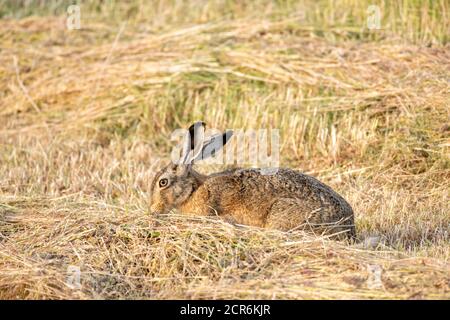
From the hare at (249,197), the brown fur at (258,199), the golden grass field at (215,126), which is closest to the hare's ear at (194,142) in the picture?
the hare at (249,197)

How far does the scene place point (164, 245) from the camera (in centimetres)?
662

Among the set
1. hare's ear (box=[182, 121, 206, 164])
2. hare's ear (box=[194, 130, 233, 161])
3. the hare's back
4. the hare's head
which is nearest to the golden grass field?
the hare's head

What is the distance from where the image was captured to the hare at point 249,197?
7.17 m

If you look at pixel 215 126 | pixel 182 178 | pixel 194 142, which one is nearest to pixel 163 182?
pixel 182 178

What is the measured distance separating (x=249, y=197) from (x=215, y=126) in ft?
13.1

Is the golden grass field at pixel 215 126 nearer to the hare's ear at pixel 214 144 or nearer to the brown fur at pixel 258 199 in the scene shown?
the brown fur at pixel 258 199

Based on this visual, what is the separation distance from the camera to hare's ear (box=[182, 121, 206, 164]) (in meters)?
7.59

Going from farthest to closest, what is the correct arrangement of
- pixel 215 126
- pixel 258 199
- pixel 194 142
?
pixel 215 126, pixel 194 142, pixel 258 199

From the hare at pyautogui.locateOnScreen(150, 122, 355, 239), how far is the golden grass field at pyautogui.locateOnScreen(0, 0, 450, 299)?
0.38 m

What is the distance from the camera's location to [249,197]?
291 inches

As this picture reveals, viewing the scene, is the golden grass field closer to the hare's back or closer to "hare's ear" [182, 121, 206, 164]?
the hare's back

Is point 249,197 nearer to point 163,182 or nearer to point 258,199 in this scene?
point 258,199

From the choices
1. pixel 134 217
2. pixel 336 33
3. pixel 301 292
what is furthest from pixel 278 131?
pixel 301 292
